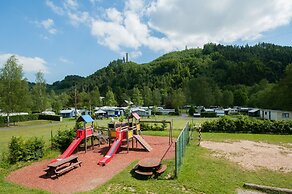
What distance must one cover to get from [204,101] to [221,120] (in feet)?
129

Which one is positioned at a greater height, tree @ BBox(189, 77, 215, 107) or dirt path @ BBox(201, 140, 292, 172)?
tree @ BBox(189, 77, 215, 107)

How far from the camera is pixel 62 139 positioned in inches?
523

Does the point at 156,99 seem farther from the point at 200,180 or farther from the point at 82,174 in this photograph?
the point at 200,180

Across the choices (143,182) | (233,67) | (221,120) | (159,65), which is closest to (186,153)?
(143,182)

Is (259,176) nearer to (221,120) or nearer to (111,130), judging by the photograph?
(111,130)

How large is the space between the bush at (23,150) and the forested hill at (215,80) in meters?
33.2

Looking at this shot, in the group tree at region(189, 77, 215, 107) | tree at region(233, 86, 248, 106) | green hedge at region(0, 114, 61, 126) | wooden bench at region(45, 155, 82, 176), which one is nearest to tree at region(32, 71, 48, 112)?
green hedge at region(0, 114, 61, 126)

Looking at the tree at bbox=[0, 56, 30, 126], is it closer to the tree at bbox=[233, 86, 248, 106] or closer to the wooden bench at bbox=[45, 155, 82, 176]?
the wooden bench at bbox=[45, 155, 82, 176]

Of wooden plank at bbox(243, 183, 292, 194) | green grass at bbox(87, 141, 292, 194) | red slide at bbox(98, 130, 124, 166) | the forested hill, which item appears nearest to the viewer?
wooden plank at bbox(243, 183, 292, 194)

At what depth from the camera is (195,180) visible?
8008 mm

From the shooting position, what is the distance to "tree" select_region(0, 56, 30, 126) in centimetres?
3344

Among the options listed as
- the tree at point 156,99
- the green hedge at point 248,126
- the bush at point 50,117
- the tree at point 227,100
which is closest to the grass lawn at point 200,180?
the green hedge at point 248,126

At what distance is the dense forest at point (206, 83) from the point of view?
52.3 meters

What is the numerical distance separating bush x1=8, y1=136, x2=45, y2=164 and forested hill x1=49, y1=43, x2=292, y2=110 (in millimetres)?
33220
